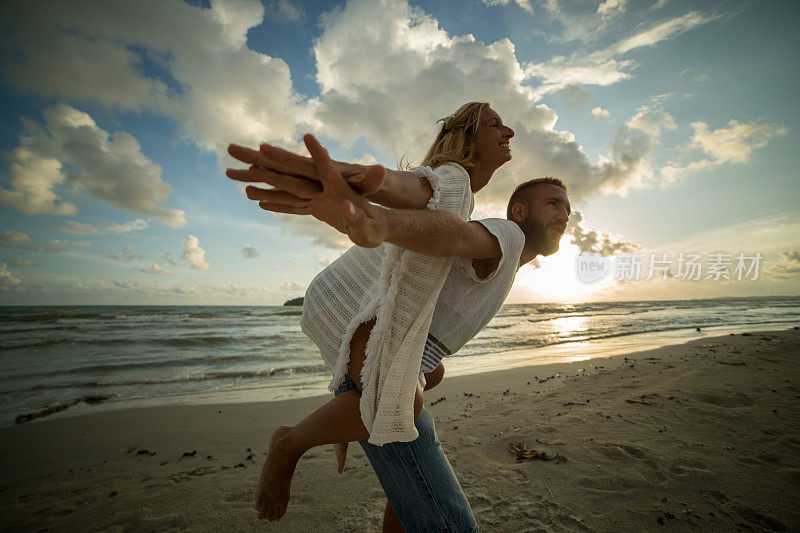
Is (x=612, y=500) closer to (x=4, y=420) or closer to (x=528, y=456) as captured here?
(x=528, y=456)

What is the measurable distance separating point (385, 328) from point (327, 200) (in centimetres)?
52

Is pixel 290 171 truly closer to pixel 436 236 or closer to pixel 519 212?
pixel 436 236

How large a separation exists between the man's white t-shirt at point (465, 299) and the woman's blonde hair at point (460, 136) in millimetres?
475

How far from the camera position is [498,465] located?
3148mm

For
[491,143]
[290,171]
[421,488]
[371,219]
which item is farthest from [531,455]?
[290,171]

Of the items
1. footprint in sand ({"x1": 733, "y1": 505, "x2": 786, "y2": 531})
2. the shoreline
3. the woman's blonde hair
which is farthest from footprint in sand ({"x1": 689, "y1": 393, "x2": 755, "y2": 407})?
the woman's blonde hair

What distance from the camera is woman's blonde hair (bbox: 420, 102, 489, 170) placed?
64.5 inches

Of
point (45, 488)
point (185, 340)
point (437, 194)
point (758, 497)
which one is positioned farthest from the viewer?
point (185, 340)

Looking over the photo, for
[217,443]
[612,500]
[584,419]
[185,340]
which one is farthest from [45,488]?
[185,340]

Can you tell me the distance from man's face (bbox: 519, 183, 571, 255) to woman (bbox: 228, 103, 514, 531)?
31 cm

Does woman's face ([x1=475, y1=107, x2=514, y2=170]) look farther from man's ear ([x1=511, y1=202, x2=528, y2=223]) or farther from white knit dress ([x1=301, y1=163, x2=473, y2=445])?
white knit dress ([x1=301, y1=163, x2=473, y2=445])

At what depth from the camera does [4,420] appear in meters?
4.72

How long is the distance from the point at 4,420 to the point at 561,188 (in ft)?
24.1

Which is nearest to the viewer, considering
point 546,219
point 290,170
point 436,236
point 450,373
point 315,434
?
point 290,170
